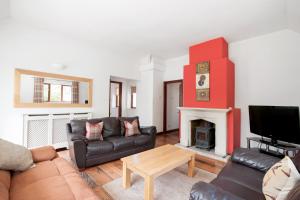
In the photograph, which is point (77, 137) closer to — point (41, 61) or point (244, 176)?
point (41, 61)

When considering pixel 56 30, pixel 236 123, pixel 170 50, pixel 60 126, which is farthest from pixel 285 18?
pixel 60 126

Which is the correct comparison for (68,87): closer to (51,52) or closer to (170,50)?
(51,52)

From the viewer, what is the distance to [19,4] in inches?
94.7

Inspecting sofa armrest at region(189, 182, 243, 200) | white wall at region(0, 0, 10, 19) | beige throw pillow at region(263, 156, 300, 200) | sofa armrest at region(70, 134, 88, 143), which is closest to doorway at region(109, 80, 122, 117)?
sofa armrest at region(70, 134, 88, 143)

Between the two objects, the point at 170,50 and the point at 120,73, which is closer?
the point at 170,50

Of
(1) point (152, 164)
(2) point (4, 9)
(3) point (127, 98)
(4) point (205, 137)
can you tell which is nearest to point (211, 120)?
(4) point (205, 137)

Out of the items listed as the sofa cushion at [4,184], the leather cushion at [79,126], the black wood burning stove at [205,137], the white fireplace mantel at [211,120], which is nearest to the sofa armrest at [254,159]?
the white fireplace mantel at [211,120]

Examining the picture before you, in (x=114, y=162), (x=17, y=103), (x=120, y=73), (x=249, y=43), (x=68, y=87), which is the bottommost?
(x=114, y=162)

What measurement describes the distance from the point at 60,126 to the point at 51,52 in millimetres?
1830

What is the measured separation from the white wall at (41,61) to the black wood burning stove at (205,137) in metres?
2.82

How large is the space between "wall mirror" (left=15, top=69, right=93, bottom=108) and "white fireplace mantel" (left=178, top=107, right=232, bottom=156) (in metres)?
2.77

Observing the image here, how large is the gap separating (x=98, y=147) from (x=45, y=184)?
1.32 meters

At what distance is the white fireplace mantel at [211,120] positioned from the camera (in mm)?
3225

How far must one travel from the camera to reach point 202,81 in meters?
3.66
